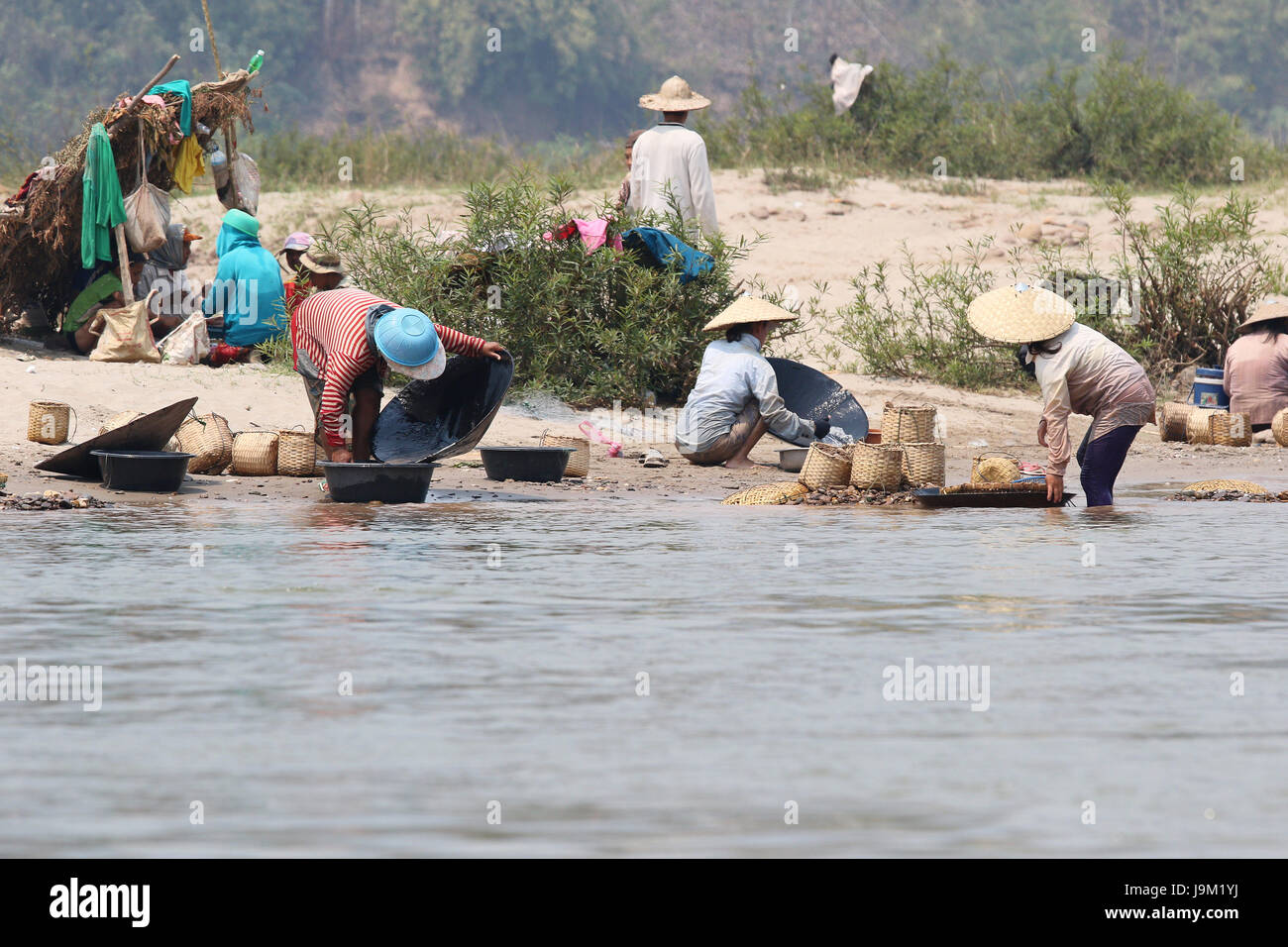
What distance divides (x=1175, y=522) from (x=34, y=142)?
2967 centimetres

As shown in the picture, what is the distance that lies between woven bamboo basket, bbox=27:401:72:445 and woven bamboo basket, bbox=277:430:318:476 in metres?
1.26

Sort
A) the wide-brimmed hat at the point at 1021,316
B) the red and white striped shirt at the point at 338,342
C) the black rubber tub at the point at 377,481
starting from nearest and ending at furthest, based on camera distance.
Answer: the wide-brimmed hat at the point at 1021,316, the red and white striped shirt at the point at 338,342, the black rubber tub at the point at 377,481

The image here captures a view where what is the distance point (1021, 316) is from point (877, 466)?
1376 millimetres

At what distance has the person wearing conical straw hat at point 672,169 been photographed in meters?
12.6

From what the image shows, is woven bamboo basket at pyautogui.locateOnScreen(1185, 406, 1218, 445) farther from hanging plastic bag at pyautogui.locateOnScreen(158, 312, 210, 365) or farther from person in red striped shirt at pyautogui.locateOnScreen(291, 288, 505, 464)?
hanging plastic bag at pyautogui.locateOnScreen(158, 312, 210, 365)

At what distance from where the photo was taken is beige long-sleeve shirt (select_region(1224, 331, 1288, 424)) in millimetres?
12102

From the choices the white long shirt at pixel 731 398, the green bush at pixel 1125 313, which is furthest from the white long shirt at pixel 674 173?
the white long shirt at pixel 731 398

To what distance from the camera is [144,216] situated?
12.2 metres

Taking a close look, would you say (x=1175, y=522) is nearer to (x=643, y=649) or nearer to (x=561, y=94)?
(x=643, y=649)

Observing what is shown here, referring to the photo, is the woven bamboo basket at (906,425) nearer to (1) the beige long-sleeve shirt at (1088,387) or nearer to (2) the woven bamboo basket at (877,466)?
(2) the woven bamboo basket at (877,466)

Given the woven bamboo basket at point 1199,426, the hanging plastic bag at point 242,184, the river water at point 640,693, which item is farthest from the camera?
the hanging plastic bag at point 242,184

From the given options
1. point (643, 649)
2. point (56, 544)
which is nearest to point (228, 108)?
point (56, 544)

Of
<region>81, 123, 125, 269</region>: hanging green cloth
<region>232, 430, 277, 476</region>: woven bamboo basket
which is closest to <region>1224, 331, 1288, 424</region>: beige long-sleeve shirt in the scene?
<region>232, 430, 277, 476</region>: woven bamboo basket

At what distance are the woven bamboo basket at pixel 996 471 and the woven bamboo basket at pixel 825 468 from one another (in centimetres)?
68
